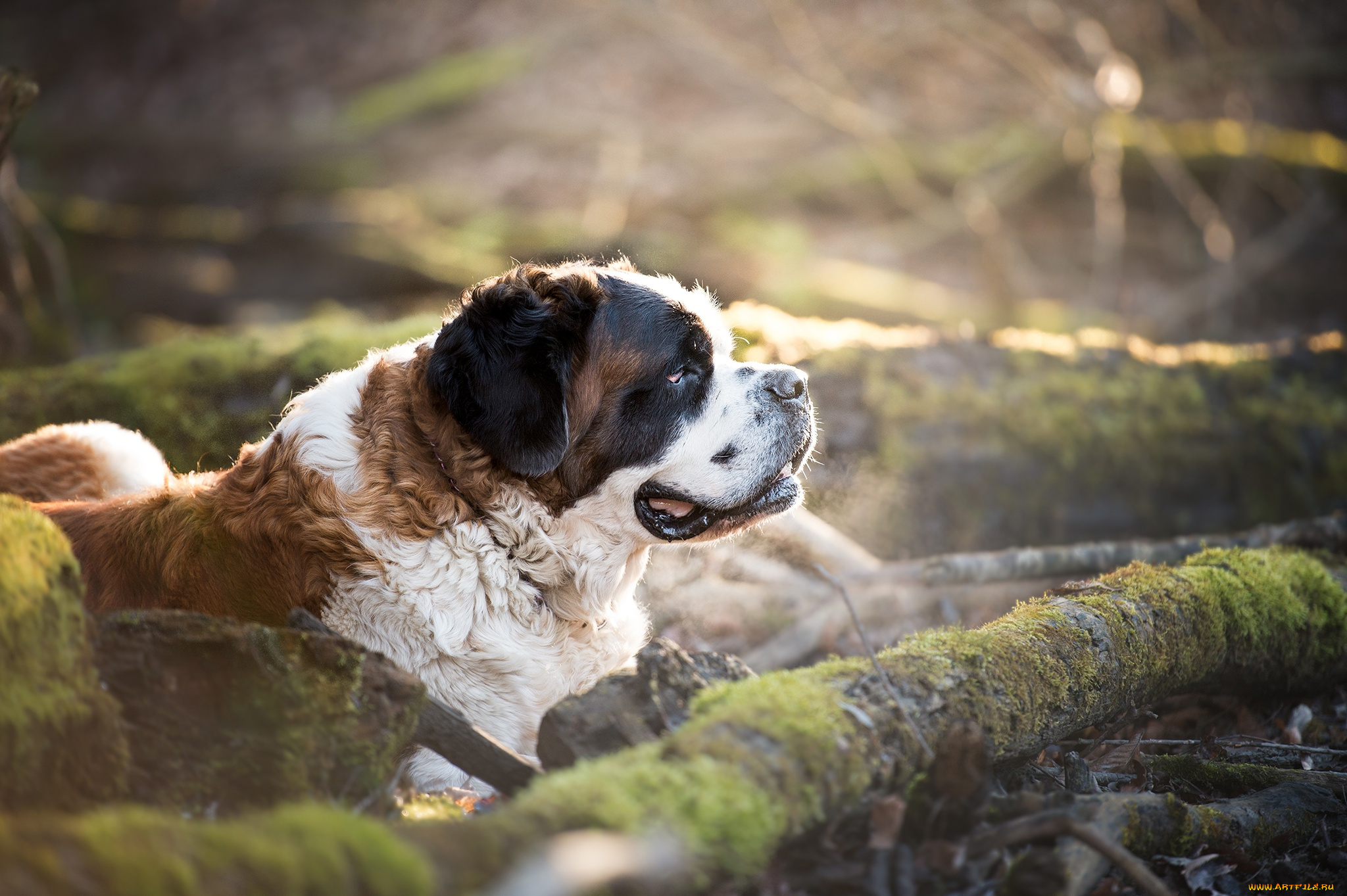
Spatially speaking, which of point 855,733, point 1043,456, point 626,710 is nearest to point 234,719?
point 626,710

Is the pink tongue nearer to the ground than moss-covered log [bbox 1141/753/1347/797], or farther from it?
farther from it

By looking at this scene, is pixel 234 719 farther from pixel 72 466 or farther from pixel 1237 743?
pixel 1237 743

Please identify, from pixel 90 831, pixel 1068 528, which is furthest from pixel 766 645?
pixel 90 831

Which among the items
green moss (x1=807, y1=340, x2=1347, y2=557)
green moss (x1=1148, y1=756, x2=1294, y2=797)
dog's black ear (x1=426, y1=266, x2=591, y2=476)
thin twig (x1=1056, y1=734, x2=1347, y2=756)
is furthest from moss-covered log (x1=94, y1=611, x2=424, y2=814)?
green moss (x1=807, y1=340, x2=1347, y2=557)

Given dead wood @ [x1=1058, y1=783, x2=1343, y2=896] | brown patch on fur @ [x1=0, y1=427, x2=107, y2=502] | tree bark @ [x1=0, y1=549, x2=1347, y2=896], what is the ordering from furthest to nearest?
brown patch on fur @ [x1=0, y1=427, x2=107, y2=502] → dead wood @ [x1=1058, y1=783, x2=1343, y2=896] → tree bark @ [x1=0, y1=549, x2=1347, y2=896]

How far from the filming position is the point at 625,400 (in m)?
3.53

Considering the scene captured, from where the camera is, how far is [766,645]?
4812 millimetres

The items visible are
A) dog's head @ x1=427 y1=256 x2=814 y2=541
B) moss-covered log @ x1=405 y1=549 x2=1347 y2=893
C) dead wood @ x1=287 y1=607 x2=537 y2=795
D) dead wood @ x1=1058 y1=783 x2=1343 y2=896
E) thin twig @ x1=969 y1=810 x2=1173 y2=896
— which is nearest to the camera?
moss-covered log @ x1=405 y1=549 x2=1347 y2=893

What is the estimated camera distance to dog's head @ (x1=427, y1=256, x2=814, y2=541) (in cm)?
318

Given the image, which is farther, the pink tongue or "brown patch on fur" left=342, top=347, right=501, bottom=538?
the pink tongue

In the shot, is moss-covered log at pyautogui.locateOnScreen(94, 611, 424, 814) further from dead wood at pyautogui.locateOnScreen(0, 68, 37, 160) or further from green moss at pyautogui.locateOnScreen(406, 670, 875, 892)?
dead wood at pyautogui.locateOnScreen(0, 68, 37, 160)

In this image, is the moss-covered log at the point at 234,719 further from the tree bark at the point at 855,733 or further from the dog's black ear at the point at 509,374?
the dog's black ear at the point at 509,374

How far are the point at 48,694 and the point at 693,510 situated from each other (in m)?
2.30

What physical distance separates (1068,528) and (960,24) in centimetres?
597
